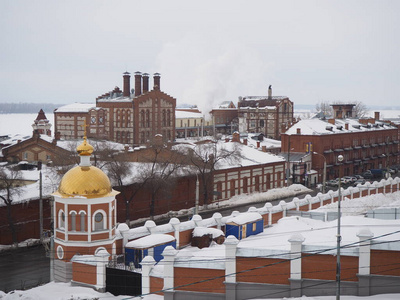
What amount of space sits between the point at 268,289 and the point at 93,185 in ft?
29.3

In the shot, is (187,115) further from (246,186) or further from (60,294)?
(60,294)

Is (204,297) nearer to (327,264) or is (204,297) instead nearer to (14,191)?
(327,264)

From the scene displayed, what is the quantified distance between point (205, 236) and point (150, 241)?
3.49 meters

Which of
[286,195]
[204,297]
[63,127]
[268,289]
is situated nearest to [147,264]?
[204,297]

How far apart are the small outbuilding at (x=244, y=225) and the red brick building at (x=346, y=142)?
2994 cm

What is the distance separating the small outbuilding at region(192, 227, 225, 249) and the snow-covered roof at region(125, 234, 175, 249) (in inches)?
82.4

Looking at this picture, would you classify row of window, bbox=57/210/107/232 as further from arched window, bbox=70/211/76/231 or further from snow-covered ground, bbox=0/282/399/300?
snow-covered ground, bbox=0/282/399/300

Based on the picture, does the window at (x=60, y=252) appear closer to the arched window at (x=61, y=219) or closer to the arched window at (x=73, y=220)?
the arched window at (x=61, y=219)

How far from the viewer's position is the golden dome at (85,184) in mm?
23844

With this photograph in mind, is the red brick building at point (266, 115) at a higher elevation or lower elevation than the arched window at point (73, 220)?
higher

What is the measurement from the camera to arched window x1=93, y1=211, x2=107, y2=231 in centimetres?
2402

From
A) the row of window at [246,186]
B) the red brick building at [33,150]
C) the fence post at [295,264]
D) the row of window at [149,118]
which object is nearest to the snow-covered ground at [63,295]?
the fence post at [295,264]

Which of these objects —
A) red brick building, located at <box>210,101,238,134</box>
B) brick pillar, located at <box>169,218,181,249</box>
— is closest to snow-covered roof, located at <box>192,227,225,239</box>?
brick pillar, located at <box>169,218,181,249</box>

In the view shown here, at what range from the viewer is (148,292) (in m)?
20.6
